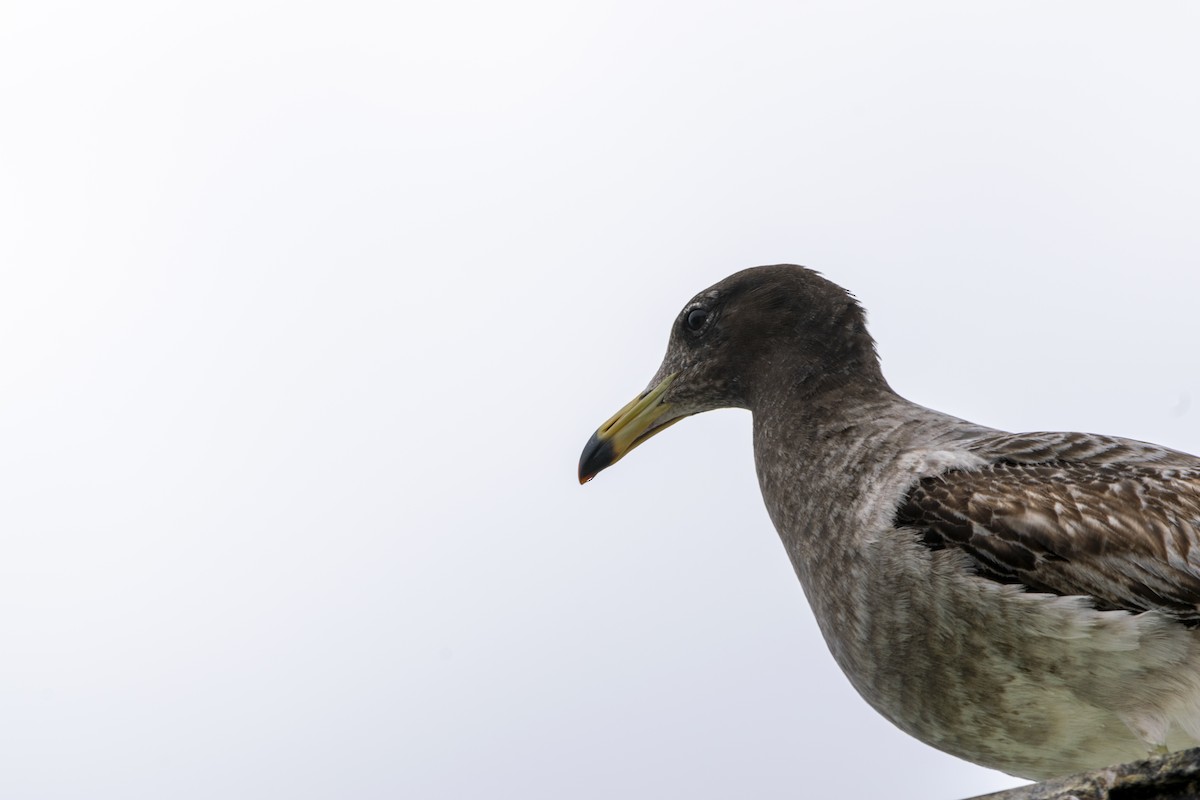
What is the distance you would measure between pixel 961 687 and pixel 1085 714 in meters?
0.55

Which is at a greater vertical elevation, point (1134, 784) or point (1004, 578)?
point (1004, 578)

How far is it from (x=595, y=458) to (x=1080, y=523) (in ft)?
11.7

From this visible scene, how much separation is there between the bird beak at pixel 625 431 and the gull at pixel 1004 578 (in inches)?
56.8

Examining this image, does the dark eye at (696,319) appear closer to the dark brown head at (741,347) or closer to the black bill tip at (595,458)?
the dark brown head at (741,347)

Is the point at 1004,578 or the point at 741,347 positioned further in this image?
the point at 741,347

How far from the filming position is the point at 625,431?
29.3 ft

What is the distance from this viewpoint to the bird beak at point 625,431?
8852 mm

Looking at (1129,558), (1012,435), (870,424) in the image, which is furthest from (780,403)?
(1129,558)

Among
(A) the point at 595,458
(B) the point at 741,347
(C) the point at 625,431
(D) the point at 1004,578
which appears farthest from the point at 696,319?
(D) the point at 1004,578

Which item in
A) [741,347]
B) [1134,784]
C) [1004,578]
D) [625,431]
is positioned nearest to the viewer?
[1134,784]

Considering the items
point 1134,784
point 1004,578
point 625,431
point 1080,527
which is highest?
point 625,431

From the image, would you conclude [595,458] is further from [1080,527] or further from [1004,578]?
[1080,527]

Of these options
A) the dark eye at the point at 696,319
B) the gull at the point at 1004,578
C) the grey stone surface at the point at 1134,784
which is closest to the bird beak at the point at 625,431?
the dark eye at the point at 696,319

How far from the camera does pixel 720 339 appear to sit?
29.0 feet
